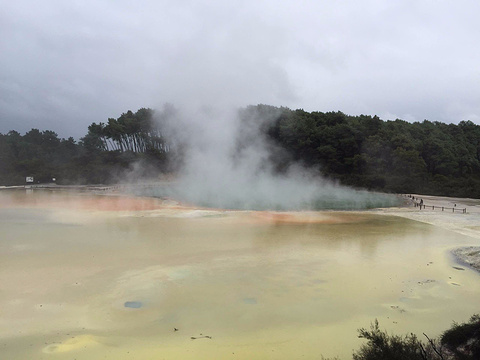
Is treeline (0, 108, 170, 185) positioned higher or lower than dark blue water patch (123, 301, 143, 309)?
higher

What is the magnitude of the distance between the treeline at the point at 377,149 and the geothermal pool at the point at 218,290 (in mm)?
18545

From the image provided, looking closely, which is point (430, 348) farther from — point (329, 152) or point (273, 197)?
point (329, 152)

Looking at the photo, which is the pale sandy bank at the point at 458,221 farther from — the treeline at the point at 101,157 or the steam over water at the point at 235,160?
the treeline at the point at 101,157

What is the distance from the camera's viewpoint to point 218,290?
627 cm

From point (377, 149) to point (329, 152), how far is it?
14.2ft

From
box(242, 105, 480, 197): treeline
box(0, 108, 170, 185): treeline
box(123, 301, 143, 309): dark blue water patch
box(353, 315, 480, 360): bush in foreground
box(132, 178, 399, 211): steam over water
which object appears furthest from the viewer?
box(0, 108, 170, 185): treeline

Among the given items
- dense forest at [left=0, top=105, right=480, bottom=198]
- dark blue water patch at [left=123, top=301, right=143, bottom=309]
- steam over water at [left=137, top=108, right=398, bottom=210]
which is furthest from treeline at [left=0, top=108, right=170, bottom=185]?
dark blue water patch at [left=123, top=301, right=143, bottom=309]

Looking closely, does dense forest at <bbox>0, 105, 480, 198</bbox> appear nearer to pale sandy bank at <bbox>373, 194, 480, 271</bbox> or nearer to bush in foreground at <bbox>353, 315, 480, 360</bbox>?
pale sandy bank at <bbox>373, 194, 480, 271</bbox>

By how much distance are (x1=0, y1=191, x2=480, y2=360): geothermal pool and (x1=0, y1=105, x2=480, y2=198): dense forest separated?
19.2 metres

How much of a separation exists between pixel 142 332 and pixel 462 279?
6.00 m

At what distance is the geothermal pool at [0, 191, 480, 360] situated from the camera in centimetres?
458

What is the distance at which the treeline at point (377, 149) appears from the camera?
29.0 meters

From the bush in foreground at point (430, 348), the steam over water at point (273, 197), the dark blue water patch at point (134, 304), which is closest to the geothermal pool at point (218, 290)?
the dark blue water patch at point (134, 304)

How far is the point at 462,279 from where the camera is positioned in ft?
23.3
